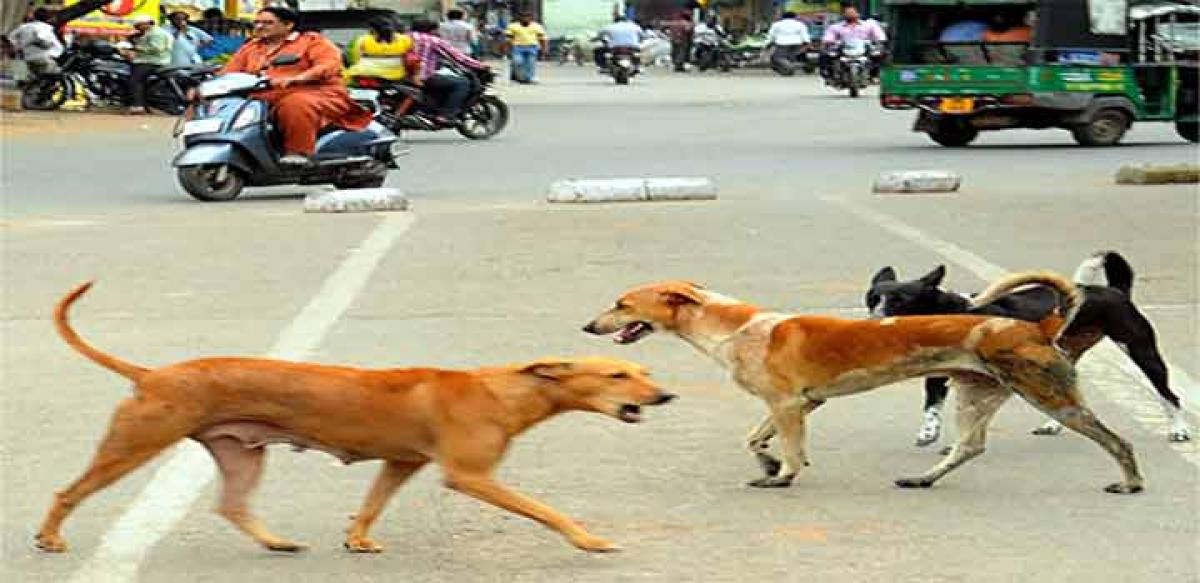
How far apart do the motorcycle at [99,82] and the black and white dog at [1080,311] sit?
24.1m

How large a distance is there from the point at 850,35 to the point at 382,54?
15586mm

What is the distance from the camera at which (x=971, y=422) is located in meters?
6.98

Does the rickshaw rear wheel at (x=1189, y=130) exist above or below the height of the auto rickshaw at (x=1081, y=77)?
below

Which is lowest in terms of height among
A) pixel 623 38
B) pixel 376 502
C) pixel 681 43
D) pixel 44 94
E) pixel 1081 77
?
pixel 681 43

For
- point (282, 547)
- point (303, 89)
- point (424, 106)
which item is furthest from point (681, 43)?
point (282, 547)

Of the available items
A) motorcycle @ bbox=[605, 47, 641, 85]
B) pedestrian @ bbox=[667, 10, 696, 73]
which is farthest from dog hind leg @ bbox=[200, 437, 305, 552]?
pedestrian @ bbox=[667, 10, 696, 73]

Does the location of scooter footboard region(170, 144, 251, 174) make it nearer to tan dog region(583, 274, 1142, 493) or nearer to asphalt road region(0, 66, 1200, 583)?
asphalt road region(0, 66, 1200, 583)

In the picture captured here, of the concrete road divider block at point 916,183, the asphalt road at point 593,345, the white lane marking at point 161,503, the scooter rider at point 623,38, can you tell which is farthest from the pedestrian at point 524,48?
the white lane marking at point 161,503

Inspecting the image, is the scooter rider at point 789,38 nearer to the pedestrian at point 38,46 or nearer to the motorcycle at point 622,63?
the motorcycle at point 622,63

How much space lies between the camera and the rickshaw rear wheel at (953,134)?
81.6 ft

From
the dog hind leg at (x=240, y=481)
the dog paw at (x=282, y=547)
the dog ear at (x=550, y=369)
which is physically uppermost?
the dog ear at (x=550, y=369)

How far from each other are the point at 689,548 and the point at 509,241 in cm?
801

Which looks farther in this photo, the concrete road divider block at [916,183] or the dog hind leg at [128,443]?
the concrete road divider block at [916,183]

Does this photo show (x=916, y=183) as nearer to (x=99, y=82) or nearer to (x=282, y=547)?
(x=282, y=547)
